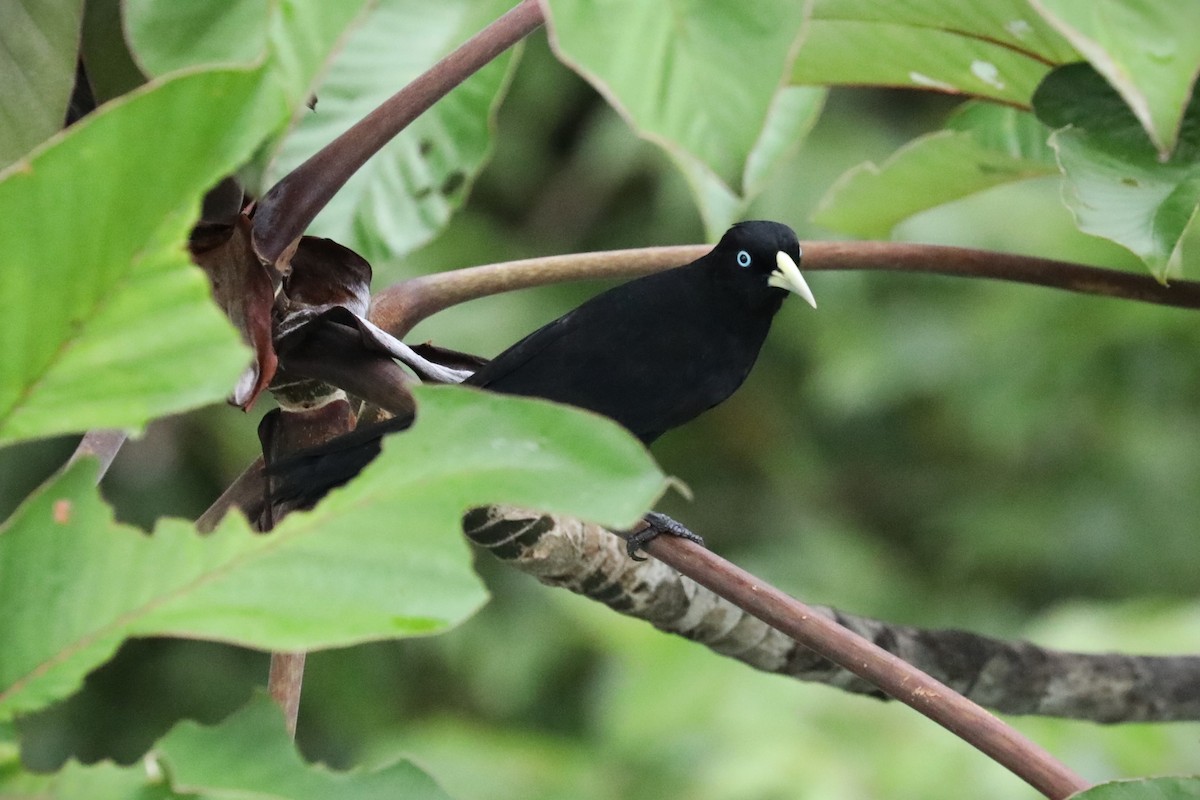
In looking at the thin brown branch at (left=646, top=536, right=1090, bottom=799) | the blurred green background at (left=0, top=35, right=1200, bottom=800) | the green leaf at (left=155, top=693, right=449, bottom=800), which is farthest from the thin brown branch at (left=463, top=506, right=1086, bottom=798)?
the blurred green background at (left=0, top=35, right=1200, bottom=800)

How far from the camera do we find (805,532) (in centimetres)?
304

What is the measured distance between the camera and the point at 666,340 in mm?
1202

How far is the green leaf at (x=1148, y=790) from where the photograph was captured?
0.61 metres

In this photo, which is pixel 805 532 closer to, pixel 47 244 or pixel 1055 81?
pixel 1055 81

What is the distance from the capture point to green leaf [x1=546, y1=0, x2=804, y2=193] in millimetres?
460

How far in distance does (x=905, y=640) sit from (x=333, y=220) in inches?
24.2

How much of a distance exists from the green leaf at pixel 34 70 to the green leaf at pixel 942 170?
599 millimetres

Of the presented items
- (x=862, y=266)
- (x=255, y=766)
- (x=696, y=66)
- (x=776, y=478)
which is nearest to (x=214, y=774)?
(x=255, y=766)

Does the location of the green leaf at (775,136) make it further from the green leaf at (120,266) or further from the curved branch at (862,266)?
the green leaf at (120,266)

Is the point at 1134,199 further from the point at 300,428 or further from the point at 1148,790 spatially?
the point at 300,428

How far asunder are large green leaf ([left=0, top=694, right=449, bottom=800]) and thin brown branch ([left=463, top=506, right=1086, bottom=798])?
0.90ft

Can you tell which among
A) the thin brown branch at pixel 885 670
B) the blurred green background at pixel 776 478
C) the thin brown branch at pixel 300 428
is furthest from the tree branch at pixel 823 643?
the blurred green background at pixel 776 478

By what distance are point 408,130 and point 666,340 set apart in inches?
11.9

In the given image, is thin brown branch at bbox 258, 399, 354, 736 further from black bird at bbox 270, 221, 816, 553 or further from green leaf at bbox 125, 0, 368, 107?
green leaf at bbox 125, 0, 368, 107
